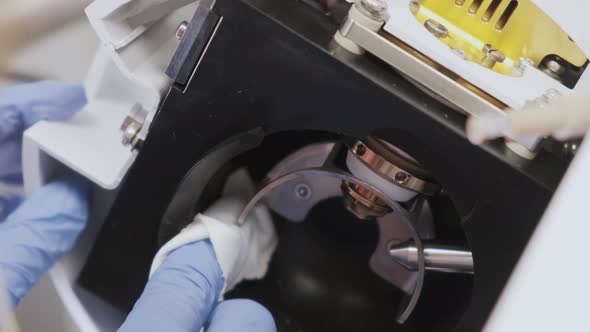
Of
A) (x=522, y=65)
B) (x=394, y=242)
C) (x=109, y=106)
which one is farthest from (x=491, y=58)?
(x=109, y=106)

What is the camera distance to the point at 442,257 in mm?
809

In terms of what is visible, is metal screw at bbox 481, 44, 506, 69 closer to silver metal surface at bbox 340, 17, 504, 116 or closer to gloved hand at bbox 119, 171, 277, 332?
silver metal surface at bbox 340, 17, 504, 116

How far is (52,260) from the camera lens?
2.85ft

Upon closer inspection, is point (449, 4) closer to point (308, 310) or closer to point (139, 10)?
point (139, 10)

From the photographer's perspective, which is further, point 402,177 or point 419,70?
point 402,177

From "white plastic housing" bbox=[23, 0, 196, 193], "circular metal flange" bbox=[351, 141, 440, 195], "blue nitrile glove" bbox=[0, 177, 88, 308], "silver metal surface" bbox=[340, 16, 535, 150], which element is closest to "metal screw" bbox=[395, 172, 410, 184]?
"circular metal flange" bbox=[351, 141, 440, 195]

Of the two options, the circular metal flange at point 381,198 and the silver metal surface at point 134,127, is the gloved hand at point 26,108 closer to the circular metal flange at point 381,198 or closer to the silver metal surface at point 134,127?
the silver metal surface at point 134,127

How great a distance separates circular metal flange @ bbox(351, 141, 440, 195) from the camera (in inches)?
30.5

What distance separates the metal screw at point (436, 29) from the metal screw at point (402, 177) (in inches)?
6.5

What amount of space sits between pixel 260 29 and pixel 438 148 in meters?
0.22

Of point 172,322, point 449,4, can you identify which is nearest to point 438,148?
point 449,4

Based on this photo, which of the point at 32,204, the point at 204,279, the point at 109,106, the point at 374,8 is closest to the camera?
the point at 374,8

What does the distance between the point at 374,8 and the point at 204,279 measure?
35cm

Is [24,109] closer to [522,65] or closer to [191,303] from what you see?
[191,303]
